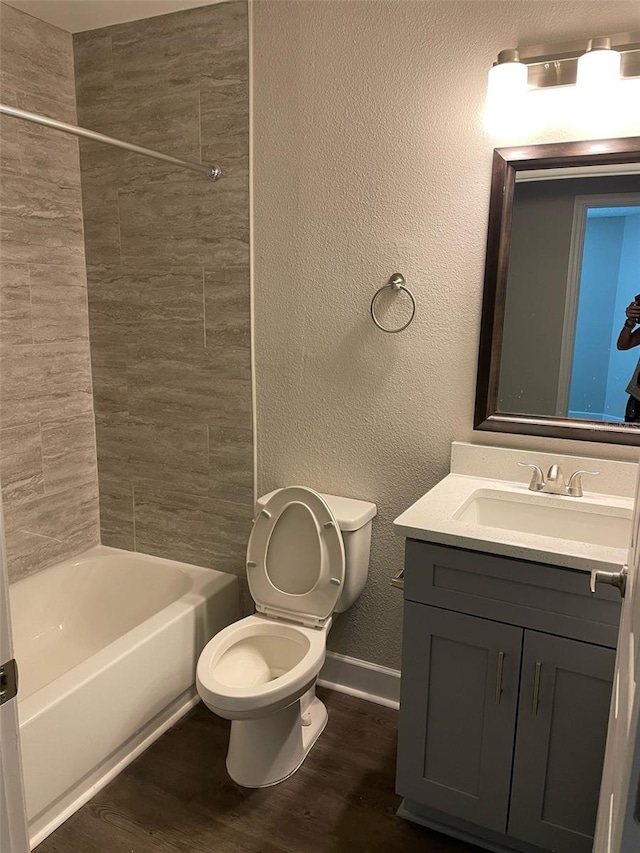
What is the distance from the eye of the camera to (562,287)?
6.53ft

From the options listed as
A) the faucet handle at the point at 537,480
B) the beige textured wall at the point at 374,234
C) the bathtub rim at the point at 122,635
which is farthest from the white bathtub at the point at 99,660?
the faucet handle at the point at 537,480

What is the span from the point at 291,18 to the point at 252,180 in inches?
21.0

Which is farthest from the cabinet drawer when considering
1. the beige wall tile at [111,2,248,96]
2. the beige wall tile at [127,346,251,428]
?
the beige wall tile at [111,2,248,96]

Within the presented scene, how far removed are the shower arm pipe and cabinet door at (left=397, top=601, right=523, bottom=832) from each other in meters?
1.67

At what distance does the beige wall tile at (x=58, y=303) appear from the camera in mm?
2549

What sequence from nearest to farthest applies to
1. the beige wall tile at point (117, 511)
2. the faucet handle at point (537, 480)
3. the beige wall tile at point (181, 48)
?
the faucet handle at point (537, 480) → the beige wall tile at point (181, 48) → the beige wall tile at point (117, 511)

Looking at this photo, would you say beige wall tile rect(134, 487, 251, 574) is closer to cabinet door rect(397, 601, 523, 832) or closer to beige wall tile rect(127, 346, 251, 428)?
beige wall tile rect(127, 346, 251, 428)

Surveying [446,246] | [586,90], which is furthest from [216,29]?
[586,90]

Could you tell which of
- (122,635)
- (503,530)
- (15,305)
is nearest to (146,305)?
(15,305)

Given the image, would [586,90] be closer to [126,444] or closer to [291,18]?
[291,18]

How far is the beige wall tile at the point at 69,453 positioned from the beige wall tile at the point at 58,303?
0.36 meters

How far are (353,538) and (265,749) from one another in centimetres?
72

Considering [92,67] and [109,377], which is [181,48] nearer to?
[92,67]

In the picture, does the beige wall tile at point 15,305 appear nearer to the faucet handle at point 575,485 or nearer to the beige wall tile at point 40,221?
the beige wall tile at point 40,221
